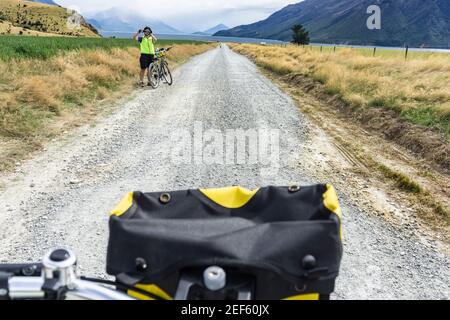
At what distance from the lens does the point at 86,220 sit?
13.2ft

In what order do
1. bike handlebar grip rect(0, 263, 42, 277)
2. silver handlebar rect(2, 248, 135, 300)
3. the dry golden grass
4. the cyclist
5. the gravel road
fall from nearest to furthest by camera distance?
1. silver handlebar rect(2, 248, 135, 300)
2. bike handlebar grip rect(0, 263, 42, 277)
3. the gravel road
4. the dry golden grass
5. the cyclist

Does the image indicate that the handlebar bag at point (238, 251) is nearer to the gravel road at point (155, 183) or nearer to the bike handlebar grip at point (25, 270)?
the bike handlebar grip at point (25, 270)

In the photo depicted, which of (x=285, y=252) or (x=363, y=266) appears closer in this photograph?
(x=285, y=252)

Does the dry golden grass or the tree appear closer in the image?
the dry golden grass

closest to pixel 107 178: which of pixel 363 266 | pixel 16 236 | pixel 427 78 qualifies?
pixel 16 236

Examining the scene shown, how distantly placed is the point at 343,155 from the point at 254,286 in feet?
17.1

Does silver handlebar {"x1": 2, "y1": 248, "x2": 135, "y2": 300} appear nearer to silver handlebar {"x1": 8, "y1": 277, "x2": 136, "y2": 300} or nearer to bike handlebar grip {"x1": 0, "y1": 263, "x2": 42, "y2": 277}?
silver handlebar {"x1": 8, "y1": 277, "x2": 136, "y2": 300}

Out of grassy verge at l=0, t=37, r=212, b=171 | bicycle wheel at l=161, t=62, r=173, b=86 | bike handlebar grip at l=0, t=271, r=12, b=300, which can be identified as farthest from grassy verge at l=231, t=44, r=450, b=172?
grassy verge at l=0, t=37, r=212, b=171

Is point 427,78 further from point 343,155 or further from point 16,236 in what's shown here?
point 16,236

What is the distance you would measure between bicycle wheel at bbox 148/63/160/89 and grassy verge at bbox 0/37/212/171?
2.50 feet

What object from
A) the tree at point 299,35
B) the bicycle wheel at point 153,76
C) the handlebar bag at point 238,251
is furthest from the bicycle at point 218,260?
the tree at point 299,35

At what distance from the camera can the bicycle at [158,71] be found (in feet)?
43.6

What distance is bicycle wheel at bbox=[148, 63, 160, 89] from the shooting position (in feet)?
43.4

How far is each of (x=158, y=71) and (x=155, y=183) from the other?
379 inches
